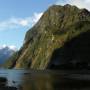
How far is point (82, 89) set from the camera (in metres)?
91.6

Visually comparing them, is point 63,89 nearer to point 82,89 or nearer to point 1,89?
point 82,89

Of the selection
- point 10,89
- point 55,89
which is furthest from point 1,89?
point 55,89

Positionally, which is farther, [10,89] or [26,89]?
[26,89]

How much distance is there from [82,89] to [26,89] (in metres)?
15.7

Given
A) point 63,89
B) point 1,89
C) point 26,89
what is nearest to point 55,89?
point 63,89

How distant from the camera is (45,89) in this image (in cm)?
9400

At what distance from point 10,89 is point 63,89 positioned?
1480 cm

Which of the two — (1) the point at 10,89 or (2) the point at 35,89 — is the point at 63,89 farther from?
(1) the point at 10,89

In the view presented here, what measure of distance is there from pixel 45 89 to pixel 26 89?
17.7 ft

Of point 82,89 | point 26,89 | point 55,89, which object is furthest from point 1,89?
point 82,89

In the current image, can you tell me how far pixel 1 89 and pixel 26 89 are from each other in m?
8.46

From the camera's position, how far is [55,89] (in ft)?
305

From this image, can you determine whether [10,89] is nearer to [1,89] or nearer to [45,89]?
[1,89]

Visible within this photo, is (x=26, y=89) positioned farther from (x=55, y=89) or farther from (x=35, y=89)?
(x=55, y=89)
